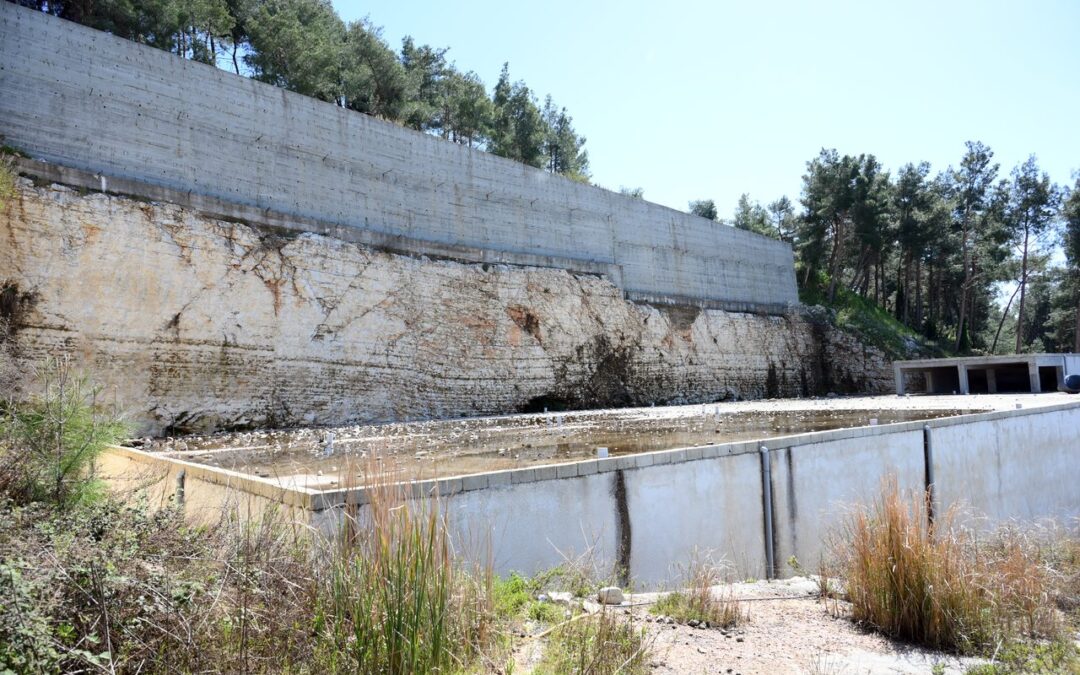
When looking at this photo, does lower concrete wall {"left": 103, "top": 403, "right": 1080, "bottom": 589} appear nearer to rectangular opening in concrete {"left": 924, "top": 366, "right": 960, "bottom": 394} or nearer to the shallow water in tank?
the shallow water in tank

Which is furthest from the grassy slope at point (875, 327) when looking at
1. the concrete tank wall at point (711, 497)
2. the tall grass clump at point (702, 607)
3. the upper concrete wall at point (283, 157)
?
the tall grass clump at point (702, 607)

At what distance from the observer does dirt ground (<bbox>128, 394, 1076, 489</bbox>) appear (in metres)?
7.41

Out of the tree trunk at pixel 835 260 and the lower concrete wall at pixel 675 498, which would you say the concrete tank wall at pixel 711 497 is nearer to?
the lower concrete wall at pixel 675 498

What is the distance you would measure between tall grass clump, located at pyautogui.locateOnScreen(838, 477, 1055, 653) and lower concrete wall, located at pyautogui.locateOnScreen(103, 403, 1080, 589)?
0.45m

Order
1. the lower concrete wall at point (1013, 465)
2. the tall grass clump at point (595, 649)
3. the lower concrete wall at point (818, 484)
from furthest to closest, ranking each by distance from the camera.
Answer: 1. the lower concrete wall at point (1013, 465)
2. the lower concrete wall at point (818, 484)
3. the tall grass clump at point (595, 649)

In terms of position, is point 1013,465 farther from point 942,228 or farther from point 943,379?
point 942,228

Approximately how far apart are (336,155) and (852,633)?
15160 millimetres

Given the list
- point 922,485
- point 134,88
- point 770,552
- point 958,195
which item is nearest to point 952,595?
point 770,552

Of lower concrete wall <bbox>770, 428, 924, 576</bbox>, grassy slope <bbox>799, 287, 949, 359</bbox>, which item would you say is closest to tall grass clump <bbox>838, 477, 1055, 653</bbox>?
lower concrete wall <bbox>770, 428, 924, 576</bbox>

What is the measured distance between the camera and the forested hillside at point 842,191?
72.9 ft

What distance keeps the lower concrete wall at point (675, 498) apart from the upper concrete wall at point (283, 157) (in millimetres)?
8106

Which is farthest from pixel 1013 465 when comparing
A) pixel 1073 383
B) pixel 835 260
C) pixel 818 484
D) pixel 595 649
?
pixel 835 260

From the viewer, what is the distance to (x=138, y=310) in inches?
467

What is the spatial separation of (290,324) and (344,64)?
520 inches
